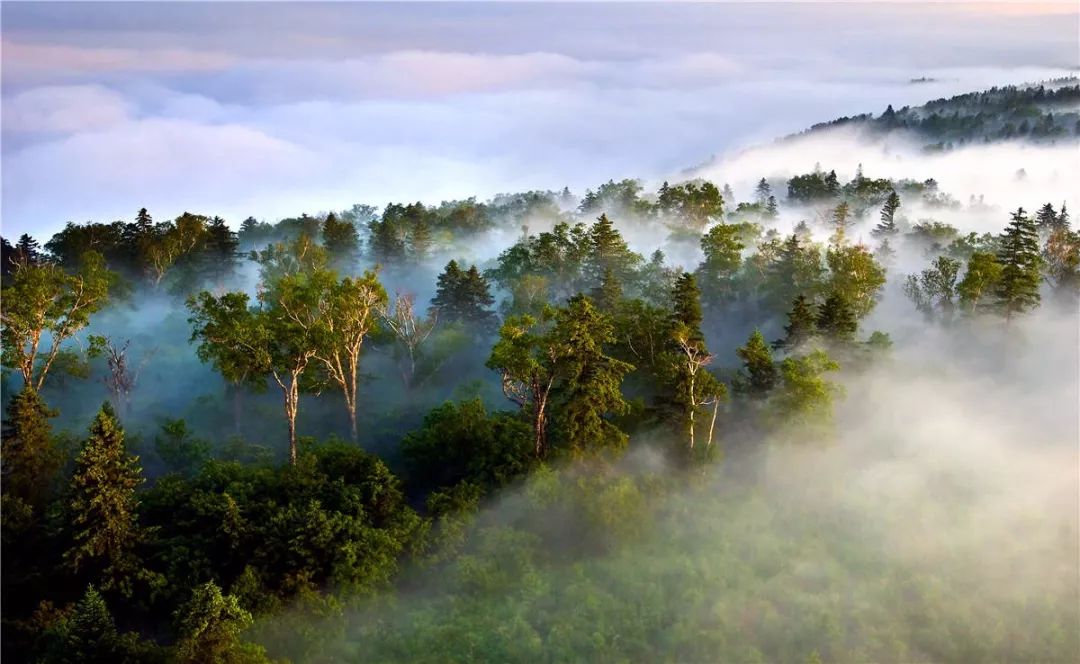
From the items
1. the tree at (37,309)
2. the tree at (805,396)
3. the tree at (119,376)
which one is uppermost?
the tree at (37,309)

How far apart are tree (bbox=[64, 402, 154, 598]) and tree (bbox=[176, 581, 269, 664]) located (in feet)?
35.4

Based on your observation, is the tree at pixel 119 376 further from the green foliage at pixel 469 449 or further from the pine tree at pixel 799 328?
the pine tree at pixel 799 328

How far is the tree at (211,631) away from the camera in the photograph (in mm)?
30578

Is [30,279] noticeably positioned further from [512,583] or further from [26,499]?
[512,583]

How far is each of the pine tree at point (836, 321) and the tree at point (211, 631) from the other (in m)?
41.8

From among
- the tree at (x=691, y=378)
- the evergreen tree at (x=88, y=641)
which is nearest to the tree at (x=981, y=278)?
the tree at (x=691, y=378)

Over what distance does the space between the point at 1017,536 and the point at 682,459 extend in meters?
19.0

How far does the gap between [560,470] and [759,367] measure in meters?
15.2

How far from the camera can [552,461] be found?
164 feet

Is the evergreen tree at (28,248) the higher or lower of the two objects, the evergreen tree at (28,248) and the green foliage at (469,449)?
the higher

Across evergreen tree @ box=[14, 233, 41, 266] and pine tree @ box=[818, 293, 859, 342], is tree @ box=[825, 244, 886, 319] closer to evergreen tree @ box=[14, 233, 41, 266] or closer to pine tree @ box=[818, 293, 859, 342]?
pine tree @ box=[818, 293, 859, 342]

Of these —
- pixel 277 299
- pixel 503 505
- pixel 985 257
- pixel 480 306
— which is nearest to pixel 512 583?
pixel 503 505

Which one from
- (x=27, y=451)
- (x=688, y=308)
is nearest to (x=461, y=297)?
(x=688, y=308)

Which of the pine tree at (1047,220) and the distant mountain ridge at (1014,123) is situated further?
the distant mountain ridge at (1014,123)
